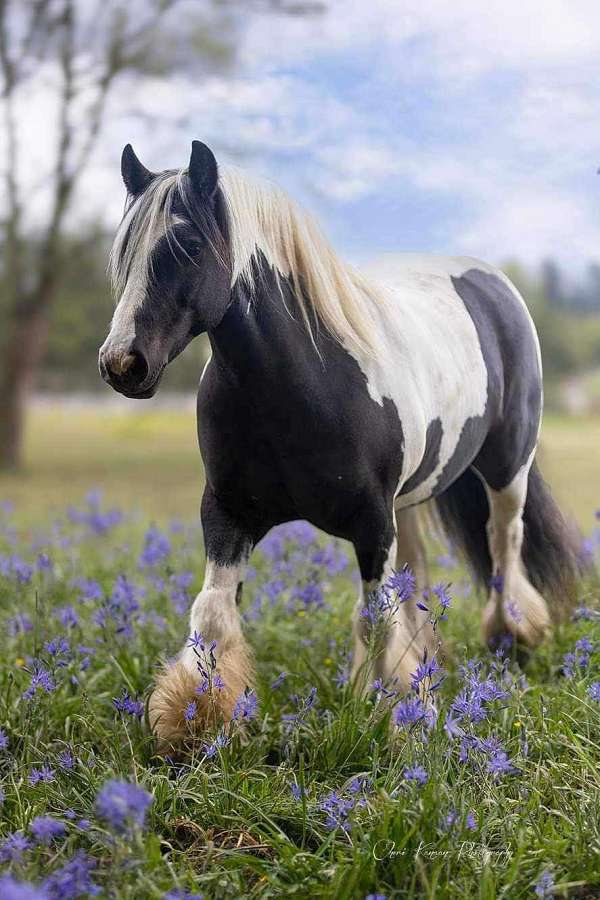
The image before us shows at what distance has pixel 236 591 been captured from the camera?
239cm

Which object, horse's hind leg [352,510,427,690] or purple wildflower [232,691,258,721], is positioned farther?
horse's hind leg [352,510,427,690]

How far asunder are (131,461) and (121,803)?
26.7 feet

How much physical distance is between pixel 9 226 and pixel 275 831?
7386 millimetres

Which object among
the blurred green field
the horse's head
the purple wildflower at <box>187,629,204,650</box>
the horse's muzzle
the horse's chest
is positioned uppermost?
the horse's head

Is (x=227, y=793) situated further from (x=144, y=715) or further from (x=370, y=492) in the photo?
(x=370, y=492)

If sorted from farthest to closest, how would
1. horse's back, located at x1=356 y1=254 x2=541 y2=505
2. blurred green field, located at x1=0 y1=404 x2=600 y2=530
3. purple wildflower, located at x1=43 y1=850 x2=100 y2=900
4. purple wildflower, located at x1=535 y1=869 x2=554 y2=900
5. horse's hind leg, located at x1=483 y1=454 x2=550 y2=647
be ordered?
blurred green field, located at x1=0 y1=404 x2=600 y2=530, horse's hind leg, located at x1=483 y1=454 x2=550 y2=647, horse's back, located at x1=356 y1=254 x2=541 y2=505, purple wildflower, located at x1=535 y1=869 x2=554 y2=900, purple wildflower, located at x1=43 y1=850 x2=100 y2=900

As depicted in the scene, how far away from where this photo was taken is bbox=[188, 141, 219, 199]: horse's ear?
1875mm

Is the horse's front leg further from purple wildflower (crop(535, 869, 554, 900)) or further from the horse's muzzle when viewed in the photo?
purple wildflower (crop(535, 869, 554, 900))

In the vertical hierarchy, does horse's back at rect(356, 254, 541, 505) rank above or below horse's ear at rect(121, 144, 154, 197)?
below

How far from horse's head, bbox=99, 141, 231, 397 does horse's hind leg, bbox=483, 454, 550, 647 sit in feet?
4.91

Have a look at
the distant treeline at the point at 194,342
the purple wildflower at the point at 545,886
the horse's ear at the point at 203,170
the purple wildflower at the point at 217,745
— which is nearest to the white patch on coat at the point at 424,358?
the horse's ear at the point at 203,170

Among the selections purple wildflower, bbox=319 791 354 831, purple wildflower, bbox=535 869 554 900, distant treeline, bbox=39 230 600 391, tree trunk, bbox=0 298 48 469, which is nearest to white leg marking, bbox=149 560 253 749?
purple wildflower, bbox=319 791 354 831

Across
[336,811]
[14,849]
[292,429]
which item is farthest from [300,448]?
Answer: [14,849]

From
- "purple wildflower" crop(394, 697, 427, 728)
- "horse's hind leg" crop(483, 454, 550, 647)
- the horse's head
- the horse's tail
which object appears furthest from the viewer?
the horse's tail
